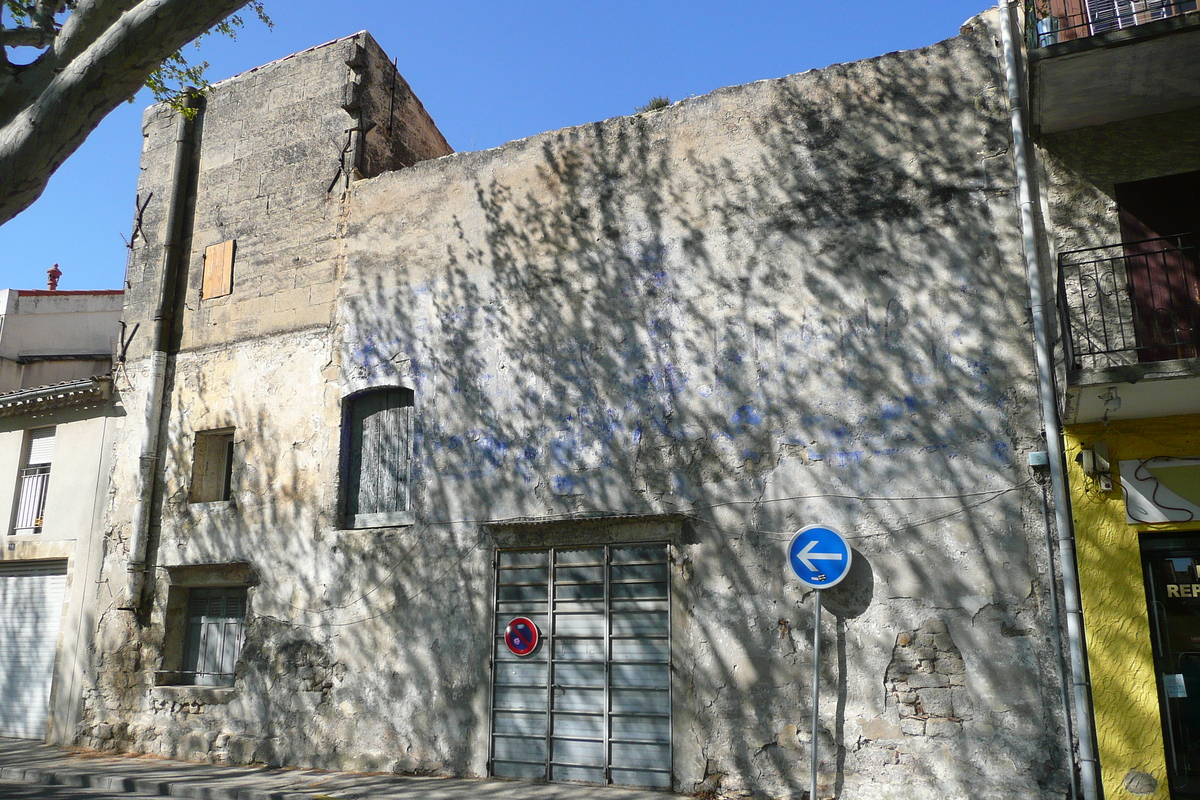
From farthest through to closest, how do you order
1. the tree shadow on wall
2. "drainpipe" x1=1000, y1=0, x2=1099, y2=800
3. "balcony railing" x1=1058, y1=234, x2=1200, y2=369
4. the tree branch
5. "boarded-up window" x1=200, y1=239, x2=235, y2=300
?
1. "boarded-up window" x1=200, y1=239, x2=235, y2=300
2. the tree shadow on wall
3. "balcony railing" x1=1058, y1=234, x2=1200, y2=369
4. "drainpipe" x1=1000, y1=0, x2=1099, y2=800
5. the tree branch

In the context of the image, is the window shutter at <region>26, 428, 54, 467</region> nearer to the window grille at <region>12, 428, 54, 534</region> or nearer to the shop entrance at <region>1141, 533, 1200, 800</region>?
the window grille at <region>12, 428, 54, 534</region>

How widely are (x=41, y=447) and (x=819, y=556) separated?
12.1 metres

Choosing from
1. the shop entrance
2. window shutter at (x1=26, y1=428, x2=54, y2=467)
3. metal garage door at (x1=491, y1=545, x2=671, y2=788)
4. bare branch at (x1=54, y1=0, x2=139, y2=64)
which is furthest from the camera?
window shutter at (x1=26, y1=428, x2=54, y2=467)

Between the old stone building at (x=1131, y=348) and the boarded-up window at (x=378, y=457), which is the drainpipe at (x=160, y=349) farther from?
the old stone building at (x=1131, y=348)

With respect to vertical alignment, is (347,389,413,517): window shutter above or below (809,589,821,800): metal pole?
above

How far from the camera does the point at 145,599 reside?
38.8 ft

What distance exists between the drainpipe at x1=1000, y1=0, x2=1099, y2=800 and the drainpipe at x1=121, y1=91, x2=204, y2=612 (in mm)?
10679

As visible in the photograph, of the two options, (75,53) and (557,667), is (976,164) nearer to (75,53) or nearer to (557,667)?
(557,667)

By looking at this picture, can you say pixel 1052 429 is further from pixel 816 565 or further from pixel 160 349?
pixel 160 349

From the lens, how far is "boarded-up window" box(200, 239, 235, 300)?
12570 mm

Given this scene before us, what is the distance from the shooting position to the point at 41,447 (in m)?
14.0

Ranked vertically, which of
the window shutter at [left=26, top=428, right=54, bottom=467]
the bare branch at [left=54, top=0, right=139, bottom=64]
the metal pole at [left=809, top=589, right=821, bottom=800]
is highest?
the bare branch at [left=54, top=0, right=139, bottom=64]

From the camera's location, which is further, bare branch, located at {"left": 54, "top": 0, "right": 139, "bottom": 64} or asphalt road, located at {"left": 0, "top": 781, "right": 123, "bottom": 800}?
asphalt road, located at {"left": 0, "top": 781, "right": 123, "bottom": 800}

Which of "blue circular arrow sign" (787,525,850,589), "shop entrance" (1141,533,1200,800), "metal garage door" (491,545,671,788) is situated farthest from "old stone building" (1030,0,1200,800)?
"metal garage door" (491,545,671,788)
